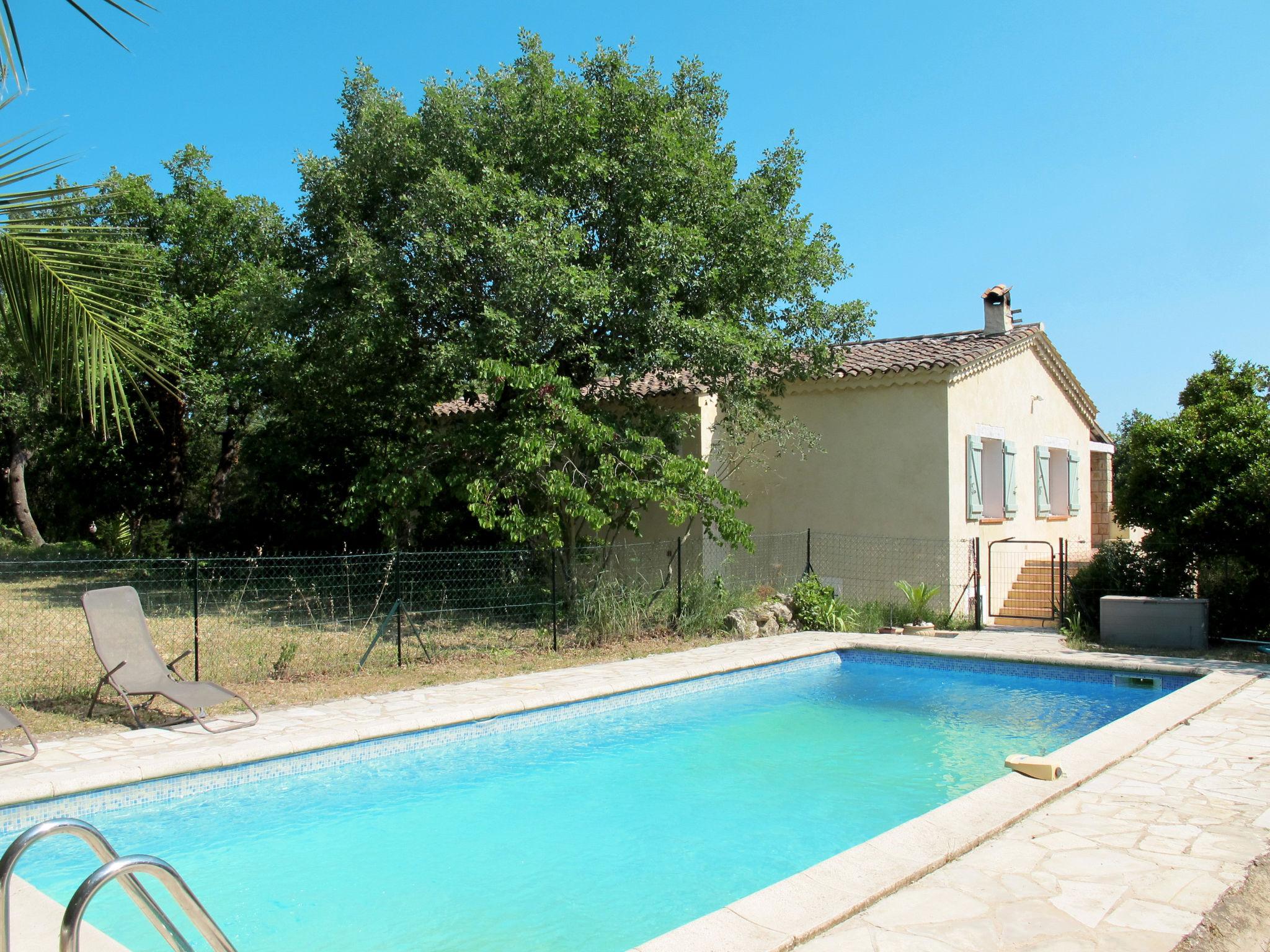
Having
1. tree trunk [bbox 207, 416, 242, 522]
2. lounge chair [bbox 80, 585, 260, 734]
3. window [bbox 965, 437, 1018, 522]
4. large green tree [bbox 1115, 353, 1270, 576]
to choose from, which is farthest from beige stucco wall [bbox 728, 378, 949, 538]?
tree trunk [bbox 207, 416, 242, 522]

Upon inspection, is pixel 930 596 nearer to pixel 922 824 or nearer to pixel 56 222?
pixel 922 824

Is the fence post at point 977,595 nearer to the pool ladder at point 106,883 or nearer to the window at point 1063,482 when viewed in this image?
the window at point 1063,482

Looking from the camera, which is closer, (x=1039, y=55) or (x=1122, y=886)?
(x=1122, y=886)

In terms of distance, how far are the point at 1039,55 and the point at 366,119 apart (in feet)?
31.6

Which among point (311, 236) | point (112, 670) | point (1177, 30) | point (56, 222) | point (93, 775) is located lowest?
point (93, 775)

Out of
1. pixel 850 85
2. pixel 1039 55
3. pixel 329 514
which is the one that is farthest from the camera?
pixel 329 514

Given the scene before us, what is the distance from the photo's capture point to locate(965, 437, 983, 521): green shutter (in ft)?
50.1

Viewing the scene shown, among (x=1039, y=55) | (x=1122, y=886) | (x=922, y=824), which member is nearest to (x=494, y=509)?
(x=922, y=824)

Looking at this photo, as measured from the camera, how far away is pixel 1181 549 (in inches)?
495

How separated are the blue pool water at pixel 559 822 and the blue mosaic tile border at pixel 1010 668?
0.89 m

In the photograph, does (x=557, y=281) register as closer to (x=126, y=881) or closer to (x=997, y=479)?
(x=126, y=881)

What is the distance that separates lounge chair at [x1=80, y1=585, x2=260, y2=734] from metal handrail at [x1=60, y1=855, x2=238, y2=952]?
17.4ft

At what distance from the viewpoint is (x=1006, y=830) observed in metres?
5.14

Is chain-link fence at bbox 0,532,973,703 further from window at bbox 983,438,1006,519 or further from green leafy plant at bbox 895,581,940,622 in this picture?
window at bbox 983,438,1006,519
